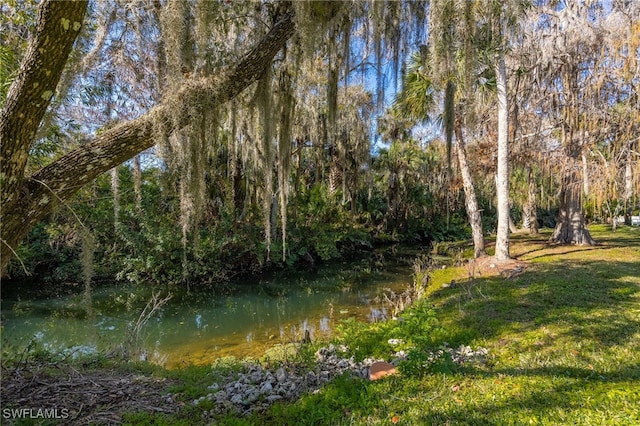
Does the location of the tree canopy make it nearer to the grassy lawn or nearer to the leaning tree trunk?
the leaning tree trunk

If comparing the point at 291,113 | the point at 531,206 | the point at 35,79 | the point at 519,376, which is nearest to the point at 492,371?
the point at 519,376

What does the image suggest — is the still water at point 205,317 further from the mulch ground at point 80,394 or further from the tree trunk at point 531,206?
the tree trunk at point 531,206

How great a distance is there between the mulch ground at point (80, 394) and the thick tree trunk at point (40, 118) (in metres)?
1.08

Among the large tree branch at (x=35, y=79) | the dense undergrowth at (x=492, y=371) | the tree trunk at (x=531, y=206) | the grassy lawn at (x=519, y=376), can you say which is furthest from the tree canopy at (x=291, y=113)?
the grassy lawn at (x=519, y=376)

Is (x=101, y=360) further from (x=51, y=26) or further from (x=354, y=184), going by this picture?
(x=354, y=184)

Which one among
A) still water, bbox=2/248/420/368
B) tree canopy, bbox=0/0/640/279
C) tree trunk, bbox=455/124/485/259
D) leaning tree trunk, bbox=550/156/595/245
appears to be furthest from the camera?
leaning tree trunk, bbox=550/156/595/245

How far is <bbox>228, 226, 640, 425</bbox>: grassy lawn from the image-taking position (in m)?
2.52

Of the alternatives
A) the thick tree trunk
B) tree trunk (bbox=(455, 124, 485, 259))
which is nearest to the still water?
tree trunk (bbox=(455, 124, 485, 259))

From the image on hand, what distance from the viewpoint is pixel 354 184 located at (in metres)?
14.7

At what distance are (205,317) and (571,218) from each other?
1155 cm

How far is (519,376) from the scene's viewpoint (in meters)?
3.07

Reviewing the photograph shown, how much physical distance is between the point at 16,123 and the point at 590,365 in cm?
482

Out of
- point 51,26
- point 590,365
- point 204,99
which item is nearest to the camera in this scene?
point 51,26

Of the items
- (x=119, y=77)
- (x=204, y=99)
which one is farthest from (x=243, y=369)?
(x=119, y=77)
